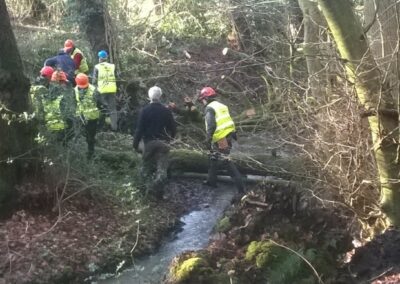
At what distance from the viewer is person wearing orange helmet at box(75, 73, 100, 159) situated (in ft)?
39.6

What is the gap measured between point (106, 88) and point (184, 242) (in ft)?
18.3

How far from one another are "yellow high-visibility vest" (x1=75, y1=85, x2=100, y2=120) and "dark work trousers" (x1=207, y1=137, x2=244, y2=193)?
8.38 feet

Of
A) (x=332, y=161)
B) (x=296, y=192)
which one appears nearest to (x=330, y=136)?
(x=332, y=161)

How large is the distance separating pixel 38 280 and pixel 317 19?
24.8ft

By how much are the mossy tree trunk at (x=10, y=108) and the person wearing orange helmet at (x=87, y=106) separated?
1797 mm

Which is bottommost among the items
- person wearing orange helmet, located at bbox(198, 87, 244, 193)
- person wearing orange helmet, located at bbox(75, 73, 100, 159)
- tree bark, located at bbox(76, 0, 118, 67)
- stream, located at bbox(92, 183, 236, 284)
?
stream, located at bbox(92, 183, 236, 284)

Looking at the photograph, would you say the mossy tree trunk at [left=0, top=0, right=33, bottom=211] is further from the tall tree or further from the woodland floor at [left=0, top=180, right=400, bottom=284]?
the tall tree

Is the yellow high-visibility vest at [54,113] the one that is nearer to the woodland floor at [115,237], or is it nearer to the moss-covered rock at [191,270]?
the woodland floor at [115,237]

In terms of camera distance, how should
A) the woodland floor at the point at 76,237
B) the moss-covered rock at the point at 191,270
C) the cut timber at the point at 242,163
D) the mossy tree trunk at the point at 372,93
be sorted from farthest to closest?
1. the cut timber at the point at 242,163
2. the woodland floor at the point at 76,237
3. the mossy tree trunk at the point at 372,93
4. the moss-covered rock at the point at 191,270

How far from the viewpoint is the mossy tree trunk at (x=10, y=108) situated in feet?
32.5

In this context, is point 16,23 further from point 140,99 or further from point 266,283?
point 266,283

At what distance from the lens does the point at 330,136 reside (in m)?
8.89

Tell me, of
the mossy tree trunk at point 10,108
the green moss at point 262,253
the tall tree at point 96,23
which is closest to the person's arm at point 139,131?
the mossy tree trunk at point 10,108

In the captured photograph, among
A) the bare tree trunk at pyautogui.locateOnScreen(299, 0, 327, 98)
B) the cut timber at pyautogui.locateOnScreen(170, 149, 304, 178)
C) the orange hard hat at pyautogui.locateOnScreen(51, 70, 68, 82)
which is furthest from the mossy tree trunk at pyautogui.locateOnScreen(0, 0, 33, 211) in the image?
the bare tree trunk at pyautogui.locateOnScreen(299, 0, 327, 98)
